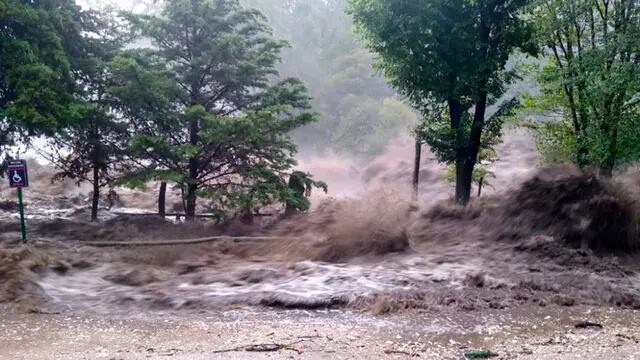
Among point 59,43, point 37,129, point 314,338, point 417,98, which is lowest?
point 314,338

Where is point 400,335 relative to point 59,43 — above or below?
below

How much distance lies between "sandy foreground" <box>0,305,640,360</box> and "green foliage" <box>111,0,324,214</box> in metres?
7.76

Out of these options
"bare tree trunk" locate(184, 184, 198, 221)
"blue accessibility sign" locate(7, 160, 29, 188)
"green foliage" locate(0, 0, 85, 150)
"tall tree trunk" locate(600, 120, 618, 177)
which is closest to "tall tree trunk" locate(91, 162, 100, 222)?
"green foliage" locate(0, 0, 85, 150)

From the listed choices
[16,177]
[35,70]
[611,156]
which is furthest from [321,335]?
[35,70]

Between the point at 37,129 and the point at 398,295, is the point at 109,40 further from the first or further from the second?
the point at 398,295

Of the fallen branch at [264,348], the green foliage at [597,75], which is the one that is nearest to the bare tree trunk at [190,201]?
the fallen branch at [264,348]

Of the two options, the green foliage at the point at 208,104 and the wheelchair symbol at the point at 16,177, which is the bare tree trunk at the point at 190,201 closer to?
the green foliage at the point at 208,104

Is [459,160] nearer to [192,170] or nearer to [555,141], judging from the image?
[555,141]

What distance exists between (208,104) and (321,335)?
12.3m

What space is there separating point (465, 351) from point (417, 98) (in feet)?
38.5

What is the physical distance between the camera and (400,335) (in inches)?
310

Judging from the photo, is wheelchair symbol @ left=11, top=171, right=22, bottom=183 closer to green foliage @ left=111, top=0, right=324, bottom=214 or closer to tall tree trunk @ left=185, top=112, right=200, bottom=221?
green foliage @ left=111, top=0, right=324, bottom=214

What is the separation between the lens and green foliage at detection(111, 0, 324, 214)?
16.4 m

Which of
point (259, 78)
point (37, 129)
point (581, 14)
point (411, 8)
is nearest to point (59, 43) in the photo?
point (37, 129)
